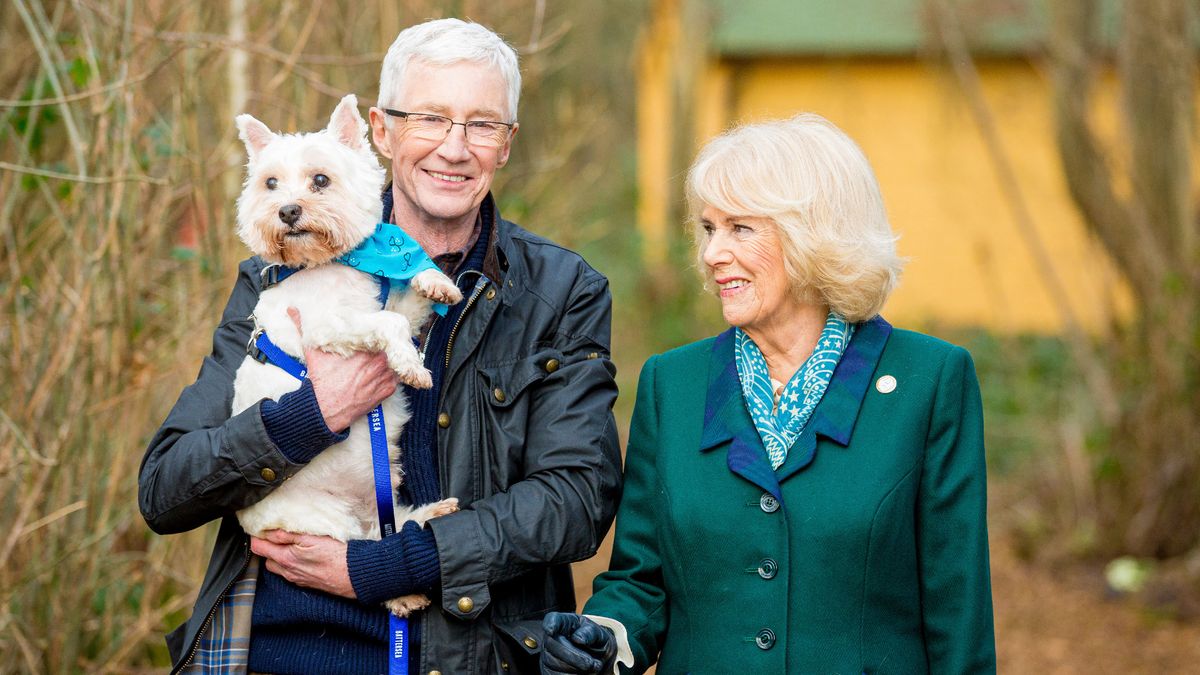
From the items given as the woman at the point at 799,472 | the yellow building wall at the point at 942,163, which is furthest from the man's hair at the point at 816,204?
the yellow building wall at the point at 942,163

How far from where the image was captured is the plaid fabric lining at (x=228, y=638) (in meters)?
3.19

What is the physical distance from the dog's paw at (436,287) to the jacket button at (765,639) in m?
1.14

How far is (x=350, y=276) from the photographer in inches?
134

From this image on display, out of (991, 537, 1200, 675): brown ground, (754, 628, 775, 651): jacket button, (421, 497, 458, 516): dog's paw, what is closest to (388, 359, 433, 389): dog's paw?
(421, 497, 458, 516): dog's paw

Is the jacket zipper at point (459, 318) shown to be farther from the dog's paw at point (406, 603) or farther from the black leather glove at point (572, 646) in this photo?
the black leather glove at point (572, 646)

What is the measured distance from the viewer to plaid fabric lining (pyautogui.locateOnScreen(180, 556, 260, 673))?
319 cm

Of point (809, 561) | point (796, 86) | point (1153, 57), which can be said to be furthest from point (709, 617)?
point (796, 86)

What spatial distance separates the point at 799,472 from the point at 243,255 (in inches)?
129

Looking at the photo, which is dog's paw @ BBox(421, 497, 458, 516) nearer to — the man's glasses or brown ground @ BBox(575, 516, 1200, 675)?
the man's glasses

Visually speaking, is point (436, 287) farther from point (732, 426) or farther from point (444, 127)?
point (732, 426)

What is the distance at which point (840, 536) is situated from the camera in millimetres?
3256

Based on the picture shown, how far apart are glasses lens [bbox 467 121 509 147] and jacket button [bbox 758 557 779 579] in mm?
1282

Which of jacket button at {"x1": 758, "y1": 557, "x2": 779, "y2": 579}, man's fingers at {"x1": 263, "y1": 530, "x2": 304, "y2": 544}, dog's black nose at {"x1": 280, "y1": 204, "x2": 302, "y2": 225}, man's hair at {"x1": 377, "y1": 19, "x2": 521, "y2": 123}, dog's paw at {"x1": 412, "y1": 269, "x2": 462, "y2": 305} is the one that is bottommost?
jacket button at {"x1": 758, "y1": 557, "x2": 779, "y2": 579}

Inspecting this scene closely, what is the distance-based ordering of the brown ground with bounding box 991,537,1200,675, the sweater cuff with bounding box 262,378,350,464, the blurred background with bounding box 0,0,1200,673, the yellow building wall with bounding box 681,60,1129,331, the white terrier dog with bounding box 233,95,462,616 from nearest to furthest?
the sweater cuff with bounding box 262,378,350,464 → the white terrier dog with bounding box 233,95,462,616 → the blurred background with bounding box 0,0,1200,673 → the brown ground with bounding box 991,537,1200,675 → the yellow building wall with bounding box 681,60,1129,331
